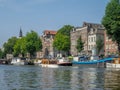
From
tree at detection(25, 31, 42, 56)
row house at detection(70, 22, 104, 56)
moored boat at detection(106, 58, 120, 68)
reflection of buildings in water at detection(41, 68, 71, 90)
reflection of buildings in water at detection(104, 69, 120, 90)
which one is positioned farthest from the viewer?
tree at detection(25, 31, 42, 56)

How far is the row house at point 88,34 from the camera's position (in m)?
140

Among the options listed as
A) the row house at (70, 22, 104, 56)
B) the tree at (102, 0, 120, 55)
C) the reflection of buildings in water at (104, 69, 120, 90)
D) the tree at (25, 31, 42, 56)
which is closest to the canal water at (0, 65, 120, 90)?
the reflection of buildings in water at (104, 69, 120, 90)

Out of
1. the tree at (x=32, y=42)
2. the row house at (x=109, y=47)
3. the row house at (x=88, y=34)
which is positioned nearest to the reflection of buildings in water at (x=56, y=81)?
the row house at (x=109, y=47)

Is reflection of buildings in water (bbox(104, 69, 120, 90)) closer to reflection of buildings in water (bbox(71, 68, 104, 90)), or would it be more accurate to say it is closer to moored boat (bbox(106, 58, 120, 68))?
reflection of buildings in water (bbox(71, 68, 104, 90))

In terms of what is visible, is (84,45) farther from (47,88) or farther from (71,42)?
(47,88)

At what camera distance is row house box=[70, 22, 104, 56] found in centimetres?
14012

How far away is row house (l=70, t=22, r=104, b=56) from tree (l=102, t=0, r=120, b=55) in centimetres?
4935

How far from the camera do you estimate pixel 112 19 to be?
87750 millimetres

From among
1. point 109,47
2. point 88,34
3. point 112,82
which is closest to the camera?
point 112,82

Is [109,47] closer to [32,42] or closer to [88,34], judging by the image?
[88,34]

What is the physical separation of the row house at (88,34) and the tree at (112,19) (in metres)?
49.3

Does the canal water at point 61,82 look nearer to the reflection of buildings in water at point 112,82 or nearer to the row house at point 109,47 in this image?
the reflection of buildings in water at point 112,82

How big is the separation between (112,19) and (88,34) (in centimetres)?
5929

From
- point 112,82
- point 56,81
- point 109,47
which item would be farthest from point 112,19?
point 112,82
